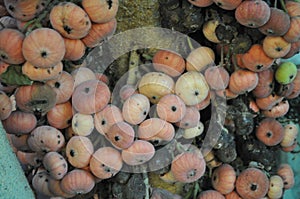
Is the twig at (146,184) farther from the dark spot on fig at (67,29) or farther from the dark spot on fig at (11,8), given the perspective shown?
the dark spot on fig at (11,8)

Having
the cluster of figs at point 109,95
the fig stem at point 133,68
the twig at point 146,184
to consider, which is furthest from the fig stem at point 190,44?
the twig at point 146,184

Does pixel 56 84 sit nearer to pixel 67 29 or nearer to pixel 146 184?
pixel 67 29

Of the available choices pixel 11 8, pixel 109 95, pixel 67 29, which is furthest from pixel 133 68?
pixel 11 8

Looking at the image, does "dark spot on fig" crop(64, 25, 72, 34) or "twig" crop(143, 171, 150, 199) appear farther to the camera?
"twig" crop(143, 171, 150, 199)

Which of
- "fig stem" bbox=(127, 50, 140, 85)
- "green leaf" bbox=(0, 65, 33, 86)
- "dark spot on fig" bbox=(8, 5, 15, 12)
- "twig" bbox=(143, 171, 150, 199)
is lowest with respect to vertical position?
"twig" bbox=(143, 171, 150, 199)

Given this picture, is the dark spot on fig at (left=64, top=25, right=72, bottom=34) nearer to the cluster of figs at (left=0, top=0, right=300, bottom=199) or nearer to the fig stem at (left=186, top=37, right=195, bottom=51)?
the cluster of figs at (left=0, top=0, right=300, bottom=199)

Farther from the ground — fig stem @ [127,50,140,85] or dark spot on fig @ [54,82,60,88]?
dark spot on fig @ [54,82,60,88]

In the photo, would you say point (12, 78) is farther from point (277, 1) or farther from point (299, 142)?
point (299, 142)

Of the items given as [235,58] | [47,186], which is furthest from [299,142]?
[47,186]

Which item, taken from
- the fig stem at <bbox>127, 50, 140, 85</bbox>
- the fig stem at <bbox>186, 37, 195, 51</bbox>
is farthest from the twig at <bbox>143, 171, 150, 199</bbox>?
the fig stem at <bbox>186, 37, 195, 51</bbox>

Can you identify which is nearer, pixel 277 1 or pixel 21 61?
pixel 21 61
